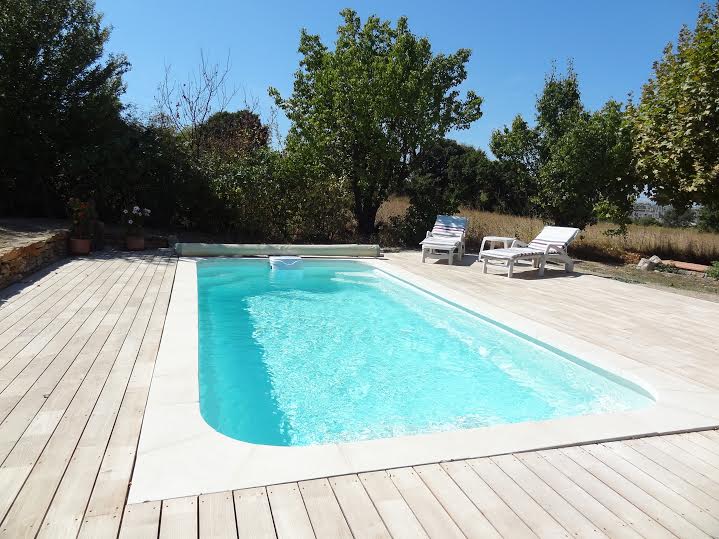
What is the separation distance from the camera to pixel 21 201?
34.1 feet

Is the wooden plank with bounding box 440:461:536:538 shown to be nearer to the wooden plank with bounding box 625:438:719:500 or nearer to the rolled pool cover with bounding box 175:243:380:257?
the wooden plank with bounding box 625:438:719:500

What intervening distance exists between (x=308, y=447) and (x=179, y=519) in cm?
78

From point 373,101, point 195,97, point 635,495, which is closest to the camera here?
point 635,495

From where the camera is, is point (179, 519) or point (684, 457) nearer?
point (179, 519)

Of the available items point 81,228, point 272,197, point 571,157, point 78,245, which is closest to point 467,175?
point 571,157

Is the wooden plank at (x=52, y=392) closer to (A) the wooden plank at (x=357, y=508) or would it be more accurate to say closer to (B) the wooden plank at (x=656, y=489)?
(A) the wooden plank at (x=357, y=508)

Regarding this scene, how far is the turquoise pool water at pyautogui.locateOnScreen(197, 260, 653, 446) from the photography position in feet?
12.3

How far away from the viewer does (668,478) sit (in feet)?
7.96

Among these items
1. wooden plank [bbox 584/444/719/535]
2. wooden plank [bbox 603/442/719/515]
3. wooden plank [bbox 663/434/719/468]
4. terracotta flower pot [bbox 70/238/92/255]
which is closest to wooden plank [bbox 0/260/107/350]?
terracotta flower pot [bbox 70/238/92/255]

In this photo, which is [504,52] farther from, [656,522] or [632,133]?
[656,522]

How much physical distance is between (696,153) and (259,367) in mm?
9275

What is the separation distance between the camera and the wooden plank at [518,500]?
78.4 inches

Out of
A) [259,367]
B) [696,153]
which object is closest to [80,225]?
[259,367]

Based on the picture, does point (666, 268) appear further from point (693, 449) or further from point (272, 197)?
point (693, 449)
